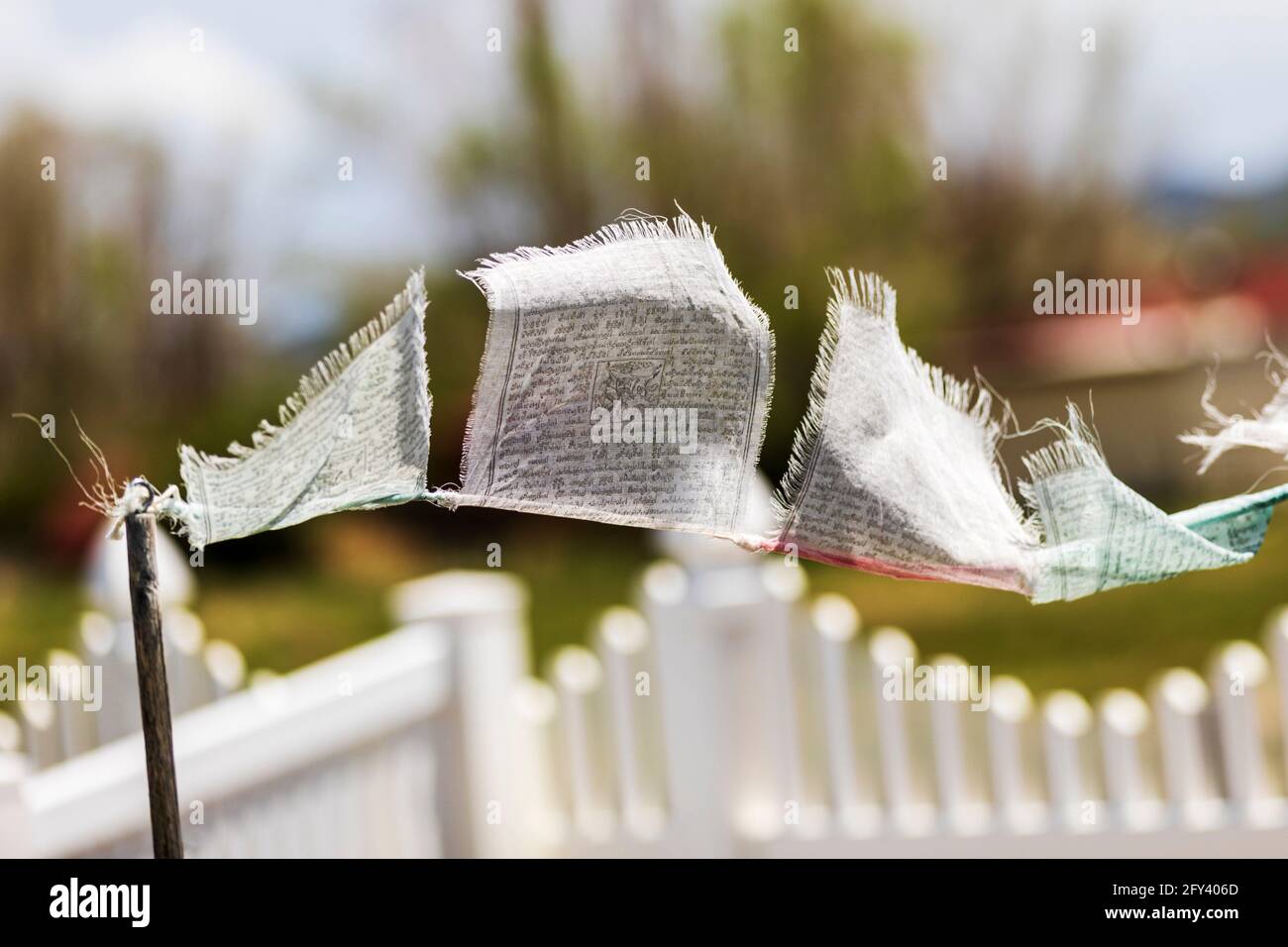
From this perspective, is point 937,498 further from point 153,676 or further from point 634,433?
point 153,676

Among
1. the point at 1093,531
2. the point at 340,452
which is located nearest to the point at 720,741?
the point at 1093,531

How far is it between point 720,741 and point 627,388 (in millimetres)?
1194

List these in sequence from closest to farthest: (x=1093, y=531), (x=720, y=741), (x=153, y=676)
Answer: (x=153, y=676), (x=1093, y=531), (x=720, y=741)

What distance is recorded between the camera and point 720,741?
1.96m

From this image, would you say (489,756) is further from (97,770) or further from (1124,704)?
(1124,704)

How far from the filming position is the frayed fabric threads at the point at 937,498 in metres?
0.88

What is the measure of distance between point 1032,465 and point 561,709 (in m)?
1.23

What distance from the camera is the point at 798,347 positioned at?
507cm

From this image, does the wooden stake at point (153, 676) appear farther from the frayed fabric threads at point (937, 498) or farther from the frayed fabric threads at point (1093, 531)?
the frayed fabric threads at point (1093, 531)

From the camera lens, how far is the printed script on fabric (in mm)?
862

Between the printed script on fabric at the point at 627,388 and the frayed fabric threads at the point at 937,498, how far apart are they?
0.05 metres

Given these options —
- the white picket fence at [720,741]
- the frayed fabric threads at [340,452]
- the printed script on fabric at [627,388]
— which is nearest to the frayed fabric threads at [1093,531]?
the printed script on fabric at [627,388]

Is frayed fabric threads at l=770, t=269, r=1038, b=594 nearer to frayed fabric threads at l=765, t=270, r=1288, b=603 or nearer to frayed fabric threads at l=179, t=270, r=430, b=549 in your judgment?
frayed fabric threads at l=765, t=270, r=1288, b=603

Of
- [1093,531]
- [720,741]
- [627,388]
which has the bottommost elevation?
[720,741]
